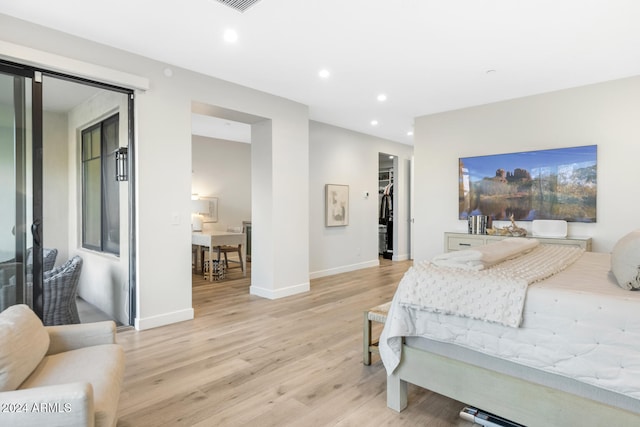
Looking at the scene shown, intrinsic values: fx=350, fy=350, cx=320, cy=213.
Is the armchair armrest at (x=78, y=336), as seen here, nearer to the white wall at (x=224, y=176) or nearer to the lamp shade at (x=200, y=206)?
the lamp shade at (x=200, y=206)

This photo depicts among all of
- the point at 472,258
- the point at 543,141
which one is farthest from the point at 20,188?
the point at 543,141

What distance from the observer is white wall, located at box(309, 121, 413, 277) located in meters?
5.94

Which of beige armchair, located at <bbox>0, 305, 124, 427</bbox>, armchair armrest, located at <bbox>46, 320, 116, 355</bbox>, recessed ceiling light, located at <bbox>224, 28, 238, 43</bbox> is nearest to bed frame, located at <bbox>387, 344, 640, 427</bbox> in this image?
beige armchair, located at <bbox>0, 305, 124, 427</bbox>

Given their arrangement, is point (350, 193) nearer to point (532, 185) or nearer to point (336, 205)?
point (336, 205)

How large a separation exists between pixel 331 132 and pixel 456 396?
16.5 ft

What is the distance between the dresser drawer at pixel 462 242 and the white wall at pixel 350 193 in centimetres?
208

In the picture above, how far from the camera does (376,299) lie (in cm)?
452

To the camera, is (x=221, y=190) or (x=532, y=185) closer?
(x=532, y=185)

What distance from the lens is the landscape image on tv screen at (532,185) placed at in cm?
416

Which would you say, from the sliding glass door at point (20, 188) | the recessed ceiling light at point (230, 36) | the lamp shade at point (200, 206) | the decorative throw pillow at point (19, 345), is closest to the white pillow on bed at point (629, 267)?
the decorative throw pillow at point (19, 345)

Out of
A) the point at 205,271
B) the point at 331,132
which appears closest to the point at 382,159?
the point at 331,132

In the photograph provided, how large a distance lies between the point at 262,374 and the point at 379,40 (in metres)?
2.88

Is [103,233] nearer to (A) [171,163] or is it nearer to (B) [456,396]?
(A) [171,163]

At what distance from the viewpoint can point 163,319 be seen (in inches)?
140
